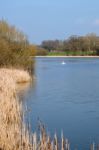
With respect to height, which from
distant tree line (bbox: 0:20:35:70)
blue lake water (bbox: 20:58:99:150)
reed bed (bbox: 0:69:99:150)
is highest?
distant tree line (bbox: 0:20:35:70)

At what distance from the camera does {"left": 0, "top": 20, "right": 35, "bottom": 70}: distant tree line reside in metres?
23.2

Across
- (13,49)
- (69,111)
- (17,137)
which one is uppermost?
(13,49)

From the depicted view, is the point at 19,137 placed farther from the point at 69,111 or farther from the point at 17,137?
the point at 69,111

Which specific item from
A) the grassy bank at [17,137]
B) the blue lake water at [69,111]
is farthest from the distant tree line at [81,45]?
the grassy bank at [17,137]

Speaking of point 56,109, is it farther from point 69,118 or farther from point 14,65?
point 14,65

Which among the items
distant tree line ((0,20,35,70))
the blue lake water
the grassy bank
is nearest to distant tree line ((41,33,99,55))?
distant tree line ((0,20,35,70))

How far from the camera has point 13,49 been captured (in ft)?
81.8

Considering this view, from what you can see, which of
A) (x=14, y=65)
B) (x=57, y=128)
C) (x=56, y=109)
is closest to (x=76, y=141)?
(x=57, y=128)

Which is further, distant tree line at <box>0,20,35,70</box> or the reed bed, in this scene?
distant tree line at <box>0,20,35,70</box>

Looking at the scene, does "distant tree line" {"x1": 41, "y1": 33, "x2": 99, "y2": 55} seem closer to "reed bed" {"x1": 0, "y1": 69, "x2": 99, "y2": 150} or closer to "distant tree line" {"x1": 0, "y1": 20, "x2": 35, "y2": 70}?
"distant tree line" {"x1": 0, "y1": 20, "x2": 35, "y2": 70}

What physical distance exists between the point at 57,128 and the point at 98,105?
12.9 feet

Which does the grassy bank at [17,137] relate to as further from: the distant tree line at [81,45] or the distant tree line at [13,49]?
the distant tree line at [81,45]

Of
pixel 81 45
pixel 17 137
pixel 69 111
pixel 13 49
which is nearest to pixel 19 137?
pixel 17 137

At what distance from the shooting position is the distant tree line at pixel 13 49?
76.3ft
